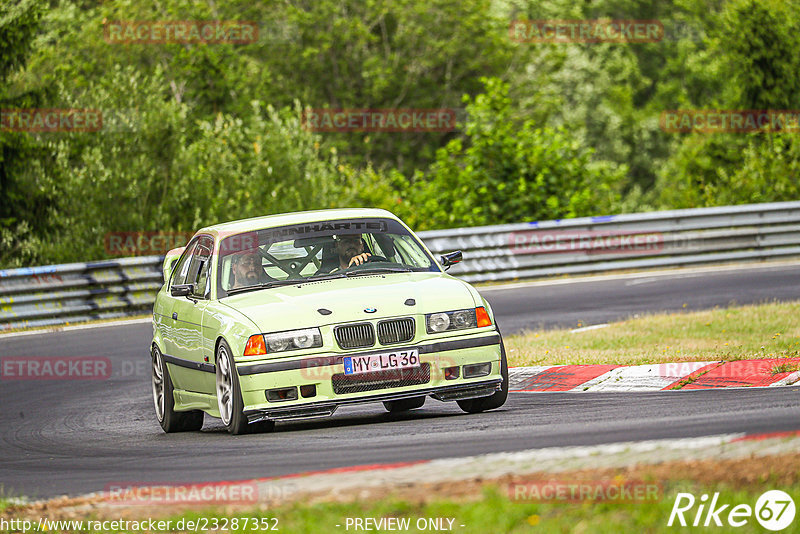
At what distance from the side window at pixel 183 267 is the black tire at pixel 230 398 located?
1866mm

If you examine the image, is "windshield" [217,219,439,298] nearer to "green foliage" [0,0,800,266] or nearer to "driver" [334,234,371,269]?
"driver" [334,234,371,269]

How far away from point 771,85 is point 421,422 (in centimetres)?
2880

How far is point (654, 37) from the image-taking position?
66.0 m

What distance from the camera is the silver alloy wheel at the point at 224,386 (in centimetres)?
850

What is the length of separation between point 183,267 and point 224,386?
2.17 meters

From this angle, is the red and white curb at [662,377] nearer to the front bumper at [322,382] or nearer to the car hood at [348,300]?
the car hood at [348,300]

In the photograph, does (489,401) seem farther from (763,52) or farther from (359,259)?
(763,52)

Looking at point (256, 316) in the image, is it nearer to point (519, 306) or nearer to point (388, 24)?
point (519, 306)

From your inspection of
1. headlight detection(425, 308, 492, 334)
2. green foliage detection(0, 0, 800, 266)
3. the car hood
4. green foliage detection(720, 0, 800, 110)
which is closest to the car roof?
the car hood

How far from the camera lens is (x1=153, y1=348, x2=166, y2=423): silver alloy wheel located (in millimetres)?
10133

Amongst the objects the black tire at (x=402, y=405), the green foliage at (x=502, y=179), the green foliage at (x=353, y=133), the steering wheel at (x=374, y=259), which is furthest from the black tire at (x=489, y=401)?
the green foliage at (x=502, y=179)

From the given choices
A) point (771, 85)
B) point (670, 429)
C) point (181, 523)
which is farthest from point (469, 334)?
point (771, 85)

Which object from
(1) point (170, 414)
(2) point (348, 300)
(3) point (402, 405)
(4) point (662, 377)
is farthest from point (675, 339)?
(1) point (170, 414)

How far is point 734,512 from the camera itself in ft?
15.1
